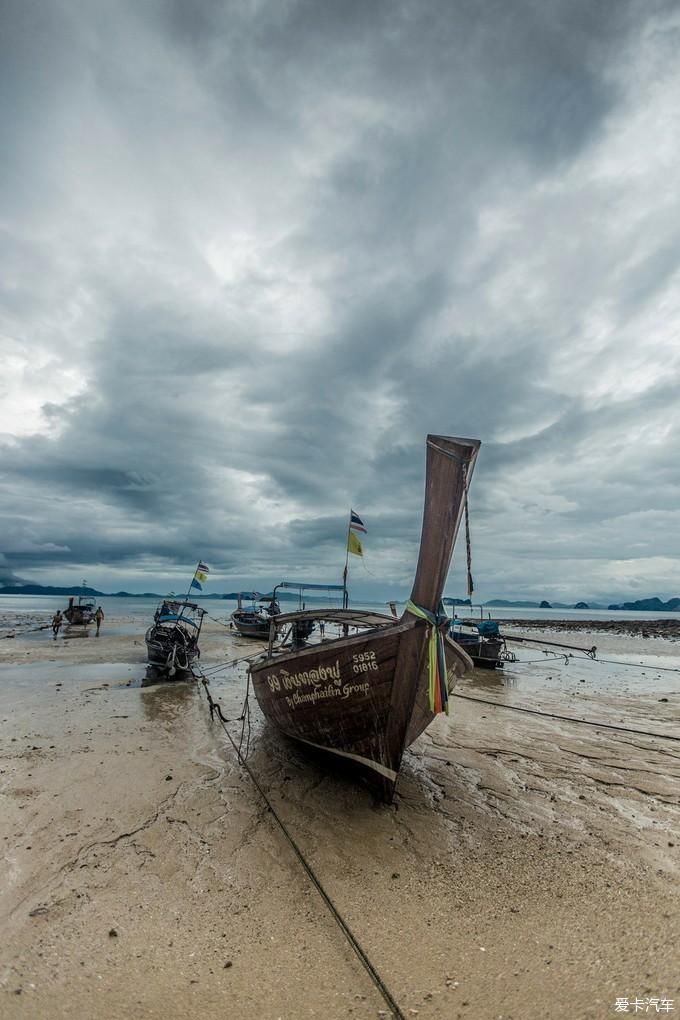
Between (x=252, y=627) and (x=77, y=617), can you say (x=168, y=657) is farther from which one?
(x=77, y=617)

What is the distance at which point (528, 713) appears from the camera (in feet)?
47.3

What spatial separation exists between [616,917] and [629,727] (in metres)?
9.84

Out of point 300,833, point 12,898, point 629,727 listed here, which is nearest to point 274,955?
point 300,833

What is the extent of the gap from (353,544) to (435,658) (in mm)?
5876

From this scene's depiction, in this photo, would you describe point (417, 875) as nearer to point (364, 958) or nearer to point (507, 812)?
point (364, 958)

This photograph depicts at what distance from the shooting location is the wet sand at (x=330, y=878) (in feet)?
12.4

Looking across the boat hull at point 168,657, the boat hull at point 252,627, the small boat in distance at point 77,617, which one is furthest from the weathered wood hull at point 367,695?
the small boat in distance at point 77,617

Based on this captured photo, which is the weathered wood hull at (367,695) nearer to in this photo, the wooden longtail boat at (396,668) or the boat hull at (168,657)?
the wooden longtail boat at (396,668)

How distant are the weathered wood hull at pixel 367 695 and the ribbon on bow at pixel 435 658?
9 cm

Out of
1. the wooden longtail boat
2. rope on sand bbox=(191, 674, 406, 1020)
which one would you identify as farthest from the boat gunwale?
rope on sand bbox=(191, 674, 406, 1020)

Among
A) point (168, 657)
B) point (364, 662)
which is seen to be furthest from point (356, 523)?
point (168, 657)

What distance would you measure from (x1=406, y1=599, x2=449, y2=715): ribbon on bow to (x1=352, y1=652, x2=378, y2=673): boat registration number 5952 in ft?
2.92

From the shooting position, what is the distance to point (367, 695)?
7203 millimetres

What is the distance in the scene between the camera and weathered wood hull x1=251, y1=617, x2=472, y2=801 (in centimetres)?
680
